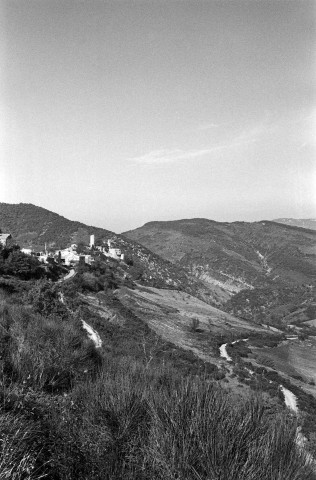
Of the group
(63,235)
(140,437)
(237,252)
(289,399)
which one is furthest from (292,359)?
(237,252)

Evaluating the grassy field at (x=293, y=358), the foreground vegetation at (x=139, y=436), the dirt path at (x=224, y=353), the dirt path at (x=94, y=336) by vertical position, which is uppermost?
the foreground vegetation at (x=139, y=436)

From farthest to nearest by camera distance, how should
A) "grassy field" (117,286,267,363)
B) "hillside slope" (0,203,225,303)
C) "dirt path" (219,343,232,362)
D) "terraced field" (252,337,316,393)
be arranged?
1. "hillside slope" (0,203,225,303)
2. "grassy field" (117,286,267,363)
3. "terraced field" (252,337,316,393)
4. "dirt path" (219,343,232,362)

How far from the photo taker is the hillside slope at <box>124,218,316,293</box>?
129 metres

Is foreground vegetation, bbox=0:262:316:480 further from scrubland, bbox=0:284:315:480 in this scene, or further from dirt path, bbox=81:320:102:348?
dirt path, bbox=81:320:102:348

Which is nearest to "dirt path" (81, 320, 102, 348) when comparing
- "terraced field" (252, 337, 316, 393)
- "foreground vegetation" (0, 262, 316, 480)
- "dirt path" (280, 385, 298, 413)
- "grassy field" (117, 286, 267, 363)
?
"grassy field" (117, 286, 267, 363)

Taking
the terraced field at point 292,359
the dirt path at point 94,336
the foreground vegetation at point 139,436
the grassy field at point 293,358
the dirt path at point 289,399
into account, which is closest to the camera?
the foreground vegetation at point 139,436

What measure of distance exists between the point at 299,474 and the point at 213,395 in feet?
4.97

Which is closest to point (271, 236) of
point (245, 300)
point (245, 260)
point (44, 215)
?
point (245, 260)

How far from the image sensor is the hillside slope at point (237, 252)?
129m

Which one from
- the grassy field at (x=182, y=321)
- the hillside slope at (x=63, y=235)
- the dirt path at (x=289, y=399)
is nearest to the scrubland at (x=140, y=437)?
the dirt path at (x=289, y=399)

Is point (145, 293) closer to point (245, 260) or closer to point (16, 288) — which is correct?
point (16, 288)

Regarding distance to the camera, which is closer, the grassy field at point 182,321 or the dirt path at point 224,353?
the dirt path at point 224,353

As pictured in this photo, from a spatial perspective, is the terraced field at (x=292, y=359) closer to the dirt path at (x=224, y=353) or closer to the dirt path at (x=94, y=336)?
the dirt path at (x=224, y=353)

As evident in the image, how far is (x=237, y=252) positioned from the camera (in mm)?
159625
